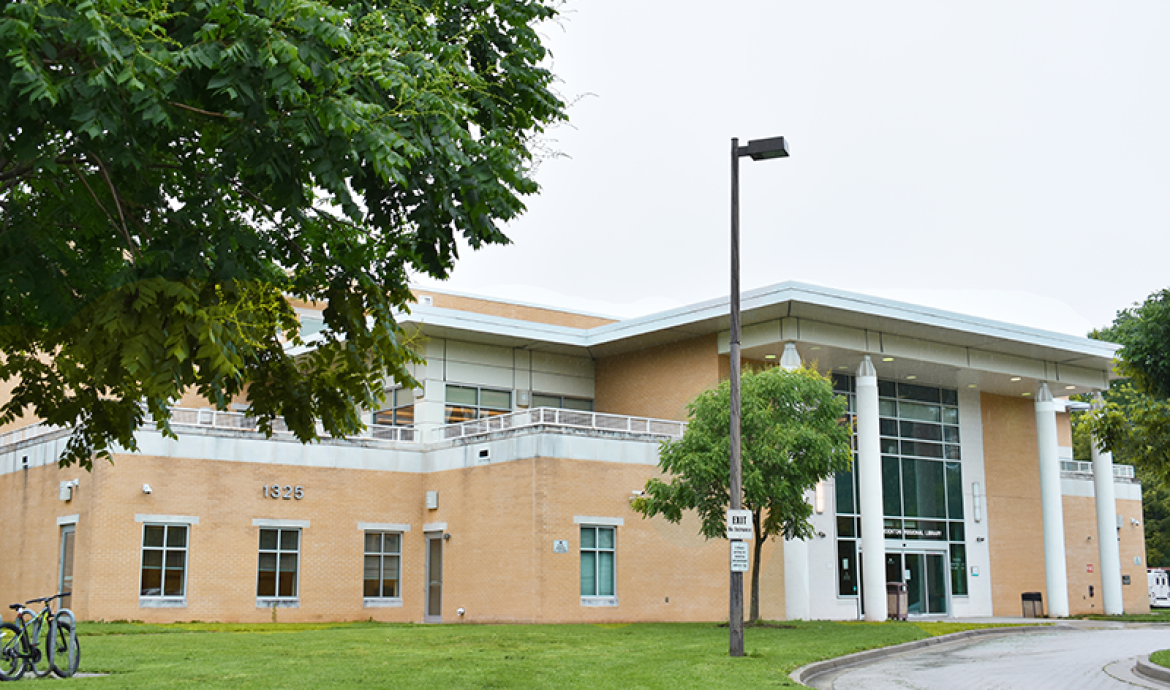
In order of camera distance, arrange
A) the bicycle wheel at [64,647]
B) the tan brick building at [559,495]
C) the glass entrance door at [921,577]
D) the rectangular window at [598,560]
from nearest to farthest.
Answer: the bicycle wheel at [64,647]
the tan brick building at [559,495]
the rectangular window at [598,560]
the glass entrance door at [921,577]

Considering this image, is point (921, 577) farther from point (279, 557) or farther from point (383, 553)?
point (279, 557)

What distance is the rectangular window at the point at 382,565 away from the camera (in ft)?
116

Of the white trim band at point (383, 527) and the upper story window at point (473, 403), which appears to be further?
the upper story window at point (473, 403)

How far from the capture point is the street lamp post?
19203mm

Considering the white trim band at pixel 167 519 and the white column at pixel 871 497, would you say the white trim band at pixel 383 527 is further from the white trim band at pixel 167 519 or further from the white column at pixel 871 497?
the white column at pixel 871 497

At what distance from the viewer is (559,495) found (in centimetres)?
3325

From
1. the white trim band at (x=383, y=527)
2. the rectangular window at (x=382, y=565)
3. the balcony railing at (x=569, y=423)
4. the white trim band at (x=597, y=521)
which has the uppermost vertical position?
the balcony railing at (x=569, y=423)

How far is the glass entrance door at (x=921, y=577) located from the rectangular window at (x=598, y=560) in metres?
11.0

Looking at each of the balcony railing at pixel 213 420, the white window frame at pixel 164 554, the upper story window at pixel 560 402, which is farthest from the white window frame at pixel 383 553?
the upper story window at pixel 560 402

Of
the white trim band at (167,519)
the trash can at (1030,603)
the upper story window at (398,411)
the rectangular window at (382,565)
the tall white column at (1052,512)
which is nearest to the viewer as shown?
the white trim band at (167,519)

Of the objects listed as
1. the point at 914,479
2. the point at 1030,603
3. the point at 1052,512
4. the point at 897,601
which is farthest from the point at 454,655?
the point at 1052,512

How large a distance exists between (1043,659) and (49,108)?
19529mm

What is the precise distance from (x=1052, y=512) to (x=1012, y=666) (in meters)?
23.9

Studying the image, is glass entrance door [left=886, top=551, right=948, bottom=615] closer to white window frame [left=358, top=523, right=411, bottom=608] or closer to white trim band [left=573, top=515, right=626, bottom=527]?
white trim band [left=573, top=515, right=626, bottom=527]
